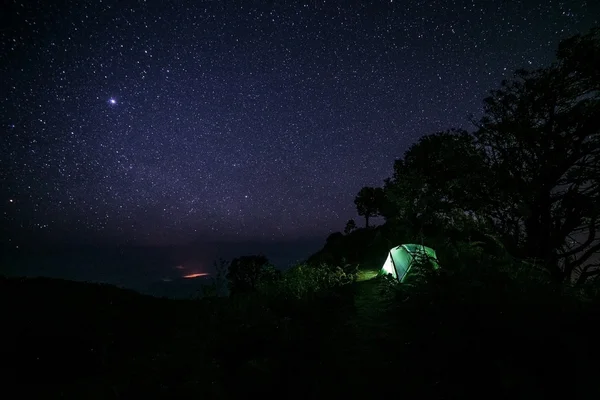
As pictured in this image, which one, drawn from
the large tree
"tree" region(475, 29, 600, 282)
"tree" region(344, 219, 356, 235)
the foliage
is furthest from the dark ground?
"tree" region(344, 219, 356, 235)

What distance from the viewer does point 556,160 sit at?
843cm

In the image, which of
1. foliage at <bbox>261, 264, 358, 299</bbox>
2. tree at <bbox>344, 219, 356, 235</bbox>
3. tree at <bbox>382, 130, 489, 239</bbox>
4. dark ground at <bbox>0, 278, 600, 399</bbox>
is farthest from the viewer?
tree at <bbox>344, 219, 356, 235</bbox>

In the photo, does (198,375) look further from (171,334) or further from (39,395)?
(171,334)

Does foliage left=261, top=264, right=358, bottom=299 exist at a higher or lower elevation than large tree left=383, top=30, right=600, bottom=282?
lower

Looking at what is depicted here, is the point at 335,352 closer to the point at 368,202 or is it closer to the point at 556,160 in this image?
the point at 556,160

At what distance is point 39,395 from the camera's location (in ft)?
14.8

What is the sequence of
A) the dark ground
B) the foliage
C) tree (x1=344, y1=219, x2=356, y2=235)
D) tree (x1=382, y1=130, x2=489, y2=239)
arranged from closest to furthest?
the dark ground
the foliage
tree (x1=382, y1=130, x2=489, y2=239)
tree (x1=344, y1=219, x2=356, y2=235)

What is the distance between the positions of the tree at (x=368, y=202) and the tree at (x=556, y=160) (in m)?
27.7

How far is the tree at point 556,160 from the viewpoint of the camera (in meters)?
8.09

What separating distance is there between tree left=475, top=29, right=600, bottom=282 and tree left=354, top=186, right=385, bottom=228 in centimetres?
2767

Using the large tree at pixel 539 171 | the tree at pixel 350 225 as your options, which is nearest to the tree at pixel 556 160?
the large tree at pixel 539 171

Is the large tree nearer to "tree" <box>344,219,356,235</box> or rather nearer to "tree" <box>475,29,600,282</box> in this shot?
"tree" <box>475,29,600,282</box>

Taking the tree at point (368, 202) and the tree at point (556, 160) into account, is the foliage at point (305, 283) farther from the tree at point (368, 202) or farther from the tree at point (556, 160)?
the tree at point (368, 202)

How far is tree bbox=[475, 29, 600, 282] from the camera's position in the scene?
809cm
